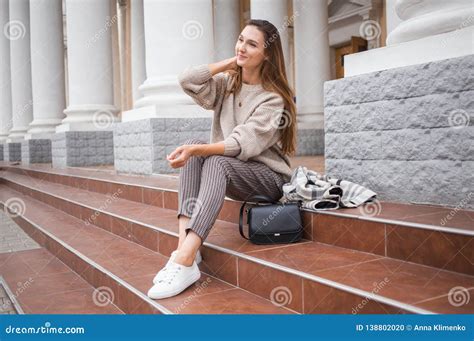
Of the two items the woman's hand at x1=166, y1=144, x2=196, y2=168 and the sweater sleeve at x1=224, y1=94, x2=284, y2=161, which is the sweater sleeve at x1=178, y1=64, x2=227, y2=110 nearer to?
the sweater sleeve at x1=224, y1=94, x2=284, y2=161

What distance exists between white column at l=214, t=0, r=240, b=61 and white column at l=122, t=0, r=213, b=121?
5.27m

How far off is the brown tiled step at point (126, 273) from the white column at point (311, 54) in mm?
5310

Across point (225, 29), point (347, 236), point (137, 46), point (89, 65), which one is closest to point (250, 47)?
point (347, 236)

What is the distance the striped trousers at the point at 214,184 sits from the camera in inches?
91.4

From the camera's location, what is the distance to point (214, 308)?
81.4 inches

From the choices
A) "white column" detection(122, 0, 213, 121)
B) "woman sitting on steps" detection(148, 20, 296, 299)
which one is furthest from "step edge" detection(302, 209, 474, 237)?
"white column" detection(122, 0, 213, 121)

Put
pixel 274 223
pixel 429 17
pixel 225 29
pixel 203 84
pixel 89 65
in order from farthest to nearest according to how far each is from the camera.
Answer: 1. pixel 225 29
2. pixel 89 65
3. pixel 203 84
4. pixel 429 17
5. pixel 274 223

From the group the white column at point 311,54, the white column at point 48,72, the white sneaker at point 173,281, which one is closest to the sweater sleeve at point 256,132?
the white sneaker at point 173,281

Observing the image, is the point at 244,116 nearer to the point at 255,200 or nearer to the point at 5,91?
the point at 255,200

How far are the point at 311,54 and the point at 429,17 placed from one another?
6.46 m

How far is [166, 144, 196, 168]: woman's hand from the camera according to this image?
93.2 inches

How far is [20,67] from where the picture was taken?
1245 cm

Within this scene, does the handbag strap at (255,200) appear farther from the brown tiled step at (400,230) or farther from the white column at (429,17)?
the white column at (429,17)

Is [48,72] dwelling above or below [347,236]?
above
